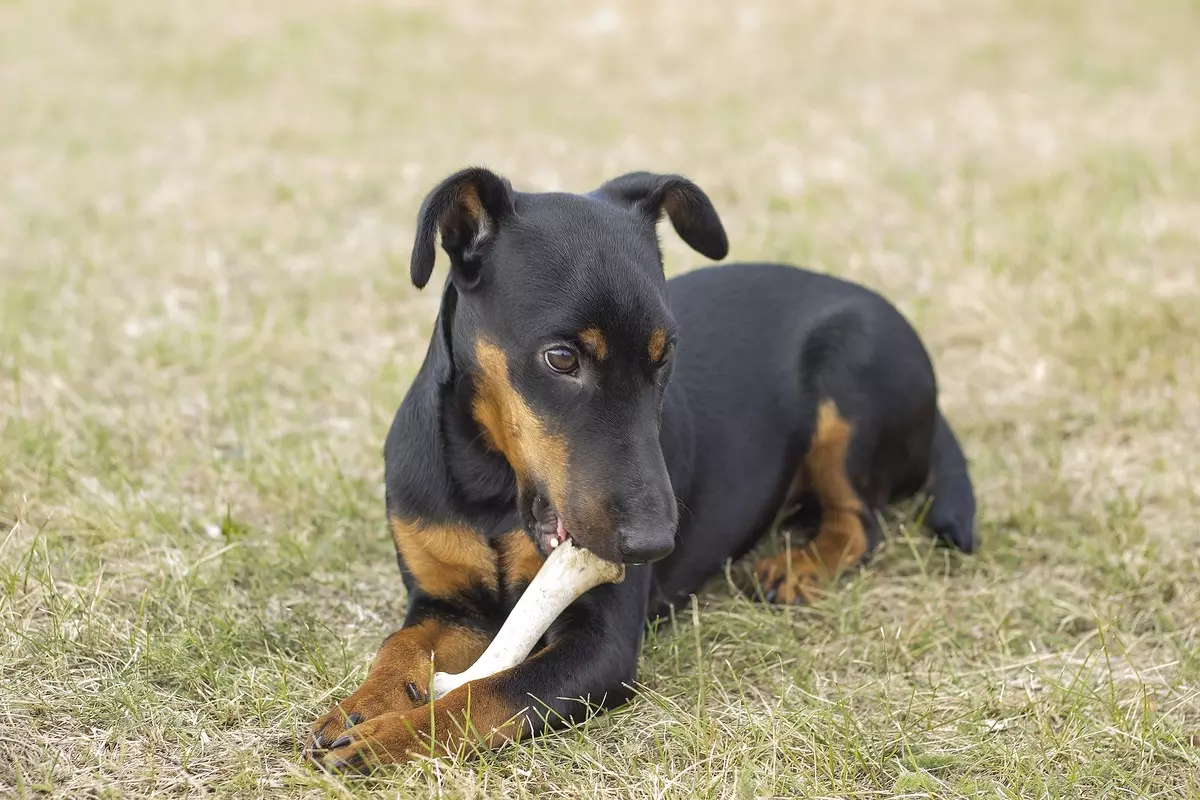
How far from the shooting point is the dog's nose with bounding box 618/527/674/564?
2.98m

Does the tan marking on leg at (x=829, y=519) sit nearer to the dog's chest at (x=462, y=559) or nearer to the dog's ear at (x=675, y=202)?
the dog's ear at (x=675, y=202)

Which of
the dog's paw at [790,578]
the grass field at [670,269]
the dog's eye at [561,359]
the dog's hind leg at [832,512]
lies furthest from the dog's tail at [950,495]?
the dog's eye at [561,359]

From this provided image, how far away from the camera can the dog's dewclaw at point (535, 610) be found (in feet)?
10.8

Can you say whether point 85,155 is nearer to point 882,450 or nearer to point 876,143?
point 876,143

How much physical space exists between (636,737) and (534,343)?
1067mm

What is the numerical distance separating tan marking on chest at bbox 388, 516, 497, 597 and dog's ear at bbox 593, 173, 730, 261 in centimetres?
105

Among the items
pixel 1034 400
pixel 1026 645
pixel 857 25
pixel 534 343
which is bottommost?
pixel 1026 645

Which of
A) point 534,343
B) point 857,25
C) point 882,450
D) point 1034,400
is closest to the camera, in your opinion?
point 534,343

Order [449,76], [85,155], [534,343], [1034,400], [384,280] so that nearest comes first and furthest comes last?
[534,343] < [1034,400] < [384,280] < [85,155] < [449,76]

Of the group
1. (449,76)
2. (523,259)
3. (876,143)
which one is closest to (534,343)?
(523,259)

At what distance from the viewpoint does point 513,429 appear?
10.8 feet

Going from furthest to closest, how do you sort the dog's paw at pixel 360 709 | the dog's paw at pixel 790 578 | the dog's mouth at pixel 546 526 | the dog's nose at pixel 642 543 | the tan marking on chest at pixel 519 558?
the dog's paw at pixel 790 578
the tan marking on chest at pixel 519 558
the dog's mouth at pixel 546 526
the dog's paw at pixel 360 709
the dog's nose at pixel 642 543

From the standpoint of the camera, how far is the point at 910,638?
400cm

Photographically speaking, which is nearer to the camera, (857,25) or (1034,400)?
(1034,400)
